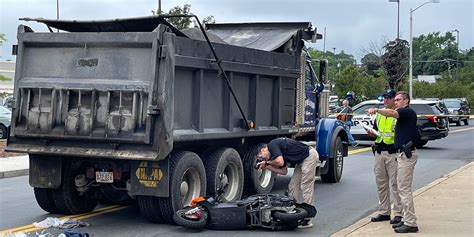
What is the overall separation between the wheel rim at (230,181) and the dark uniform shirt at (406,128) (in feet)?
9.63

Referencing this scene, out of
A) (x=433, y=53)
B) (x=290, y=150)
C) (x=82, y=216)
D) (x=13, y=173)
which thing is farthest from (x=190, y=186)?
(x=433, y=53)

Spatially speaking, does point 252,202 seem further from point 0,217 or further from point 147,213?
point 0,217

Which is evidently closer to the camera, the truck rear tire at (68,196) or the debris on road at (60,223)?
the debris on road at (60,223)

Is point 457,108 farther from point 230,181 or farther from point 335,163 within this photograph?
point 230,181

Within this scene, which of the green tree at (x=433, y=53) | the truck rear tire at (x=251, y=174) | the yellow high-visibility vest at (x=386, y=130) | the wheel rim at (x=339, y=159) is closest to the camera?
the yellow high-visibility vest at (x=386, y=130)

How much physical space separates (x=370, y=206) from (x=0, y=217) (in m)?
5.99

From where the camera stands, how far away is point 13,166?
1703cm

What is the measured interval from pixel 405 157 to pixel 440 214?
73.4 inches

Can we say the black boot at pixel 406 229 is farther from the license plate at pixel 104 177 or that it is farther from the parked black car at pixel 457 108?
the parked black car at pixel 457 108

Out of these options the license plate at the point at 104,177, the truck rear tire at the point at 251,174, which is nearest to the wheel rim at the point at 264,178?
the truck rear tire at the point at 251,174

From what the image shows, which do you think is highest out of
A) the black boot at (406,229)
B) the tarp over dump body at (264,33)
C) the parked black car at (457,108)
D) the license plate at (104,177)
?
the parked black car at (457,108)

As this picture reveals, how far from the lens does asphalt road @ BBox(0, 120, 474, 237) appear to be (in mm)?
9227

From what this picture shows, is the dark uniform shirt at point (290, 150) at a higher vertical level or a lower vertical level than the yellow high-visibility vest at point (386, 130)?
lower

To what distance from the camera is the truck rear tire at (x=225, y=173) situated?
33.7 ft
